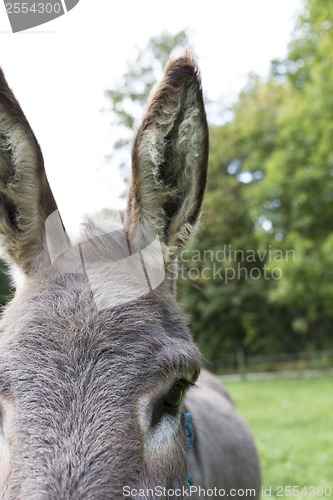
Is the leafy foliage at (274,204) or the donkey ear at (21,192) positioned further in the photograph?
the leafy foliage at (274,204)

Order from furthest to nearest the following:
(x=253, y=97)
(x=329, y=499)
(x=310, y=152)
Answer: (x=253, y=97) → (x=310, y=152) → (x=329, y=499)

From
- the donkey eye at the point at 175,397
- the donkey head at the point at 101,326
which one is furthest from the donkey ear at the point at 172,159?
the donkey eye at the point at 175,397

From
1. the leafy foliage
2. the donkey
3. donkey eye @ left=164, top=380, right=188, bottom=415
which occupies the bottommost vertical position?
the leafy foliage

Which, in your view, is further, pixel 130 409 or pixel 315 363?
pixel 315 363

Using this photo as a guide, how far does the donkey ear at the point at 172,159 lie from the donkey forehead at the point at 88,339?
1.58 ft

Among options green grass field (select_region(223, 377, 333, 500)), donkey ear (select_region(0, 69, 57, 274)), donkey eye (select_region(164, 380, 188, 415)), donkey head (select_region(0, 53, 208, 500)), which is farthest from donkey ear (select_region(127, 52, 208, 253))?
green grass field (select_region(223, 377, 333, 500))

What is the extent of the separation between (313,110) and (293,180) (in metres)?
4.09

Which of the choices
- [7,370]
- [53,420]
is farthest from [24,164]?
[53,420]

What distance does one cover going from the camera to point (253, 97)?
3070 cm

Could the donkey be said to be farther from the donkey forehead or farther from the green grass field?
the green grass field

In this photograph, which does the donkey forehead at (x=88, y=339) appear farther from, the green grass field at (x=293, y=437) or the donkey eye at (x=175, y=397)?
the green grass field at (x=293, y=437)

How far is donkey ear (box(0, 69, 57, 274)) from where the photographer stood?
2.26 m

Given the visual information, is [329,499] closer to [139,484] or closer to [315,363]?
[139,484]

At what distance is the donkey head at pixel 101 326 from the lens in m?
1.75
